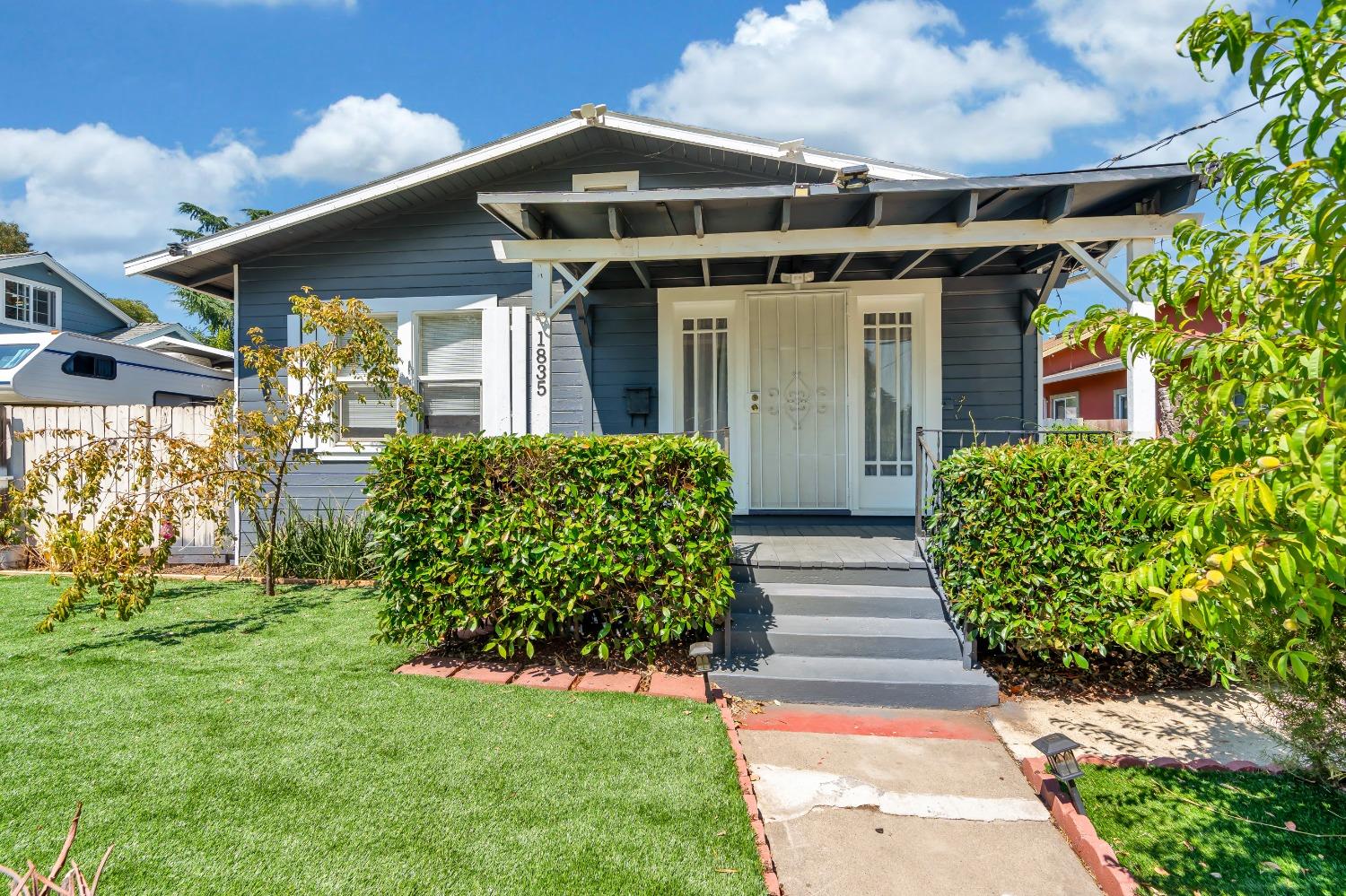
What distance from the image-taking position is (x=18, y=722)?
302 centimetres

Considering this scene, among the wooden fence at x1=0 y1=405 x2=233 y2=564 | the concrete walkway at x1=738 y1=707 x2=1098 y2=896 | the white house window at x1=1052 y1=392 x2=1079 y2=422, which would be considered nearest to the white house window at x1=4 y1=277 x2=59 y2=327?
the wooden fence at x1=0 y1=405 x2=233 y2=564

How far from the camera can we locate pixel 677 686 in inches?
146

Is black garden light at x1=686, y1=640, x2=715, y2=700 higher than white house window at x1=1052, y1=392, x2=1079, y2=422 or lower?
lower

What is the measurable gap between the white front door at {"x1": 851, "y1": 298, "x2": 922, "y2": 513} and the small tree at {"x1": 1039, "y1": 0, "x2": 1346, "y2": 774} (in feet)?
14.6

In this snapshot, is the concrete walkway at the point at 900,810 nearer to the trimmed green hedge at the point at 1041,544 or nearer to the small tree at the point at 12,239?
the trimmed green hedge at the point at 1041,544

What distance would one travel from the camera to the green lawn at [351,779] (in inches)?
82.0

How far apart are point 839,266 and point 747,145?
1.36 meters

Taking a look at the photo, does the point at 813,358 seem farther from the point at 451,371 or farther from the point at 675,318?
the point at 451,371

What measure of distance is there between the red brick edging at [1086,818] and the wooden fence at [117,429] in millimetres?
7650

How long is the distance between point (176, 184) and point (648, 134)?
32.0 metres

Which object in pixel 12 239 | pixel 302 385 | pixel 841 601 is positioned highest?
pixel 12 239

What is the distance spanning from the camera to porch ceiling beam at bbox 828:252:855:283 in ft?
18.6

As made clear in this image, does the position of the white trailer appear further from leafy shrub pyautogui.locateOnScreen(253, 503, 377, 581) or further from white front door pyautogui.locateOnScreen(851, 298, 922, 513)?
white front door pyautogui.locateOnScreen(851, 298, 922, 513)

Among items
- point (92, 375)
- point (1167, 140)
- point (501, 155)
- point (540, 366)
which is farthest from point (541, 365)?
point (92, 375)
